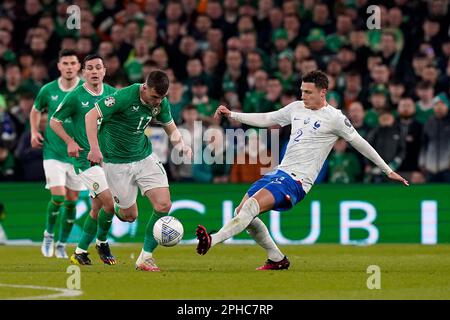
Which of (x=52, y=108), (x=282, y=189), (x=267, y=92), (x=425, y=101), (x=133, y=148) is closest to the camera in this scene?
(x=282, y=189)

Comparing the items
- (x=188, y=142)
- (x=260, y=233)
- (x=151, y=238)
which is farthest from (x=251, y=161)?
(x=151, y=238)

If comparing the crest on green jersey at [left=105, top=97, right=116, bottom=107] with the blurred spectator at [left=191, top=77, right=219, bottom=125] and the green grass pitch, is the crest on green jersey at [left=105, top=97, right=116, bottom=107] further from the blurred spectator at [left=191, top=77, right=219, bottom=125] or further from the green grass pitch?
the blurred spectator at [left=191, top=77, right=219, bottom=125]

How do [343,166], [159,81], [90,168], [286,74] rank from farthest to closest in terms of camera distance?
[286,74]
[343,166]
[90,168]
[159,81]

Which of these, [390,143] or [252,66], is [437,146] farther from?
[252,66]

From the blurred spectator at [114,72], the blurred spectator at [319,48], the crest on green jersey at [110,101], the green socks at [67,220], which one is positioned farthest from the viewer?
the blurred spectator at [319,48]

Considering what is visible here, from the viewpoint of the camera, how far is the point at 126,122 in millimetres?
12781

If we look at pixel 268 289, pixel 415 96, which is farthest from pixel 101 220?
pixel 415 96

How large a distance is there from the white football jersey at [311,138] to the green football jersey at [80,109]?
2.60 metres

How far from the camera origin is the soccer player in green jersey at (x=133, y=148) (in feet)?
41.1

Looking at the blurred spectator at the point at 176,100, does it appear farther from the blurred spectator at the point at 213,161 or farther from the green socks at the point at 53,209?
the green socks at the point at 53,209

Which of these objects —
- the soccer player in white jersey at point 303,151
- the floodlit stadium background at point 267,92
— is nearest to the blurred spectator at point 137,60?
the floodlit stadium background at point 267,92

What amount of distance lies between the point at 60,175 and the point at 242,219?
4.51 meters

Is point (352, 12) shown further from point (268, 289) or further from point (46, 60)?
point (268, 289)

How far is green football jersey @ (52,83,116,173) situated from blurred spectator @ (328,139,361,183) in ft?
19.6
